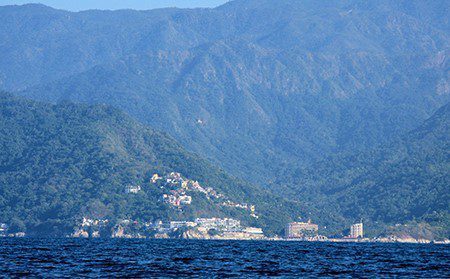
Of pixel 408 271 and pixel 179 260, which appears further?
pixel 179 260

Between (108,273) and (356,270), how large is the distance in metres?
29.9

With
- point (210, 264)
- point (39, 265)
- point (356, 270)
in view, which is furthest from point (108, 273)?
point (356, 270)

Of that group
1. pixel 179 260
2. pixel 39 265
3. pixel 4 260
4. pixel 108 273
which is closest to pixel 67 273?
pixel 108 273

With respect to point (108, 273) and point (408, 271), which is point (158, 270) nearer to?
point (108, 273)

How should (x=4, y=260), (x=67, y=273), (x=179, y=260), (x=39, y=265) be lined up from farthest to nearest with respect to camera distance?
(x=179, y=260)
(x=4, y=260)
(x=39, y=265)
(x=67, y=273)

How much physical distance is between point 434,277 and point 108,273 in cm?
3271

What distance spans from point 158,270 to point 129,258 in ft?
81.0

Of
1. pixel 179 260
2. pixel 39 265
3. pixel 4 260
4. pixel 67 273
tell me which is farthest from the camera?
pixel 179 260

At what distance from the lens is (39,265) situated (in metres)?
118

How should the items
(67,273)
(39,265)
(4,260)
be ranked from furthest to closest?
1. (4,260)
2. (39,265)
3. (67,273)

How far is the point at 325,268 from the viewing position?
124 metres

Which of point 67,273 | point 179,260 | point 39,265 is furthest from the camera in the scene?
point 179,260

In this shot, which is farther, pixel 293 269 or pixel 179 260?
pixel 179 260

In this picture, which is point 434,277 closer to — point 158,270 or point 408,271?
point 408,271
